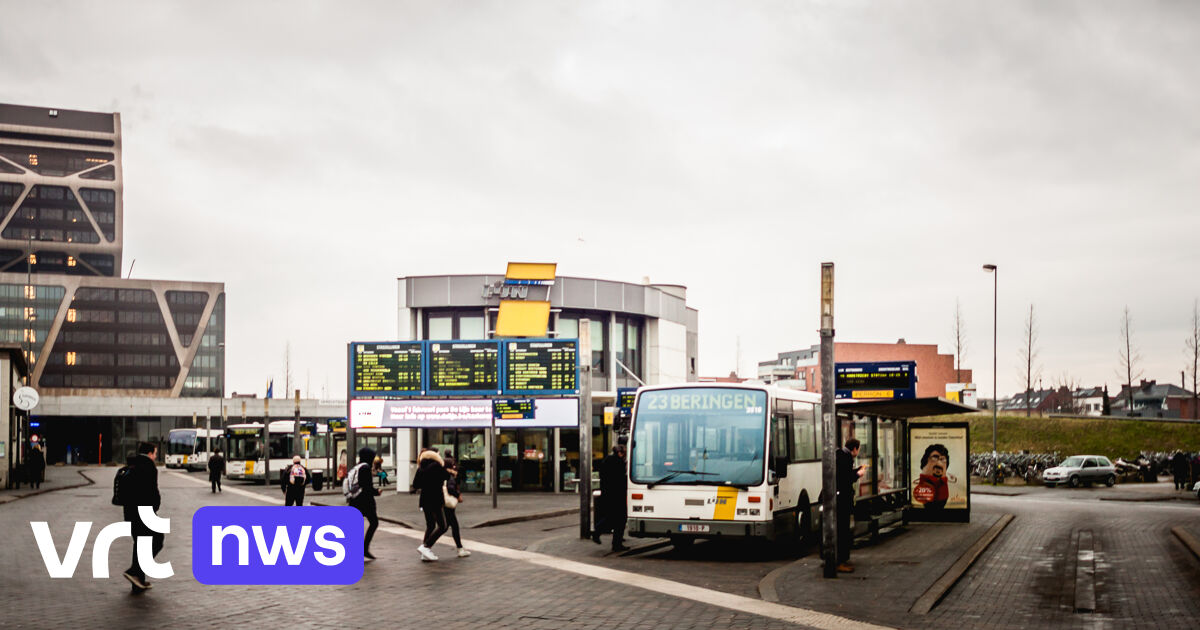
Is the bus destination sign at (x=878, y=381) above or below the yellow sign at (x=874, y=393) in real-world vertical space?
above

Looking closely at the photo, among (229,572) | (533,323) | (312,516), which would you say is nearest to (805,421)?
(229,572)

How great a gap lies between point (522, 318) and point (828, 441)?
26.4 meters

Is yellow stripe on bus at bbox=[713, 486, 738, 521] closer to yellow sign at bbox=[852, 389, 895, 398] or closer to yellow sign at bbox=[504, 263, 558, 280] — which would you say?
yellow sign at bbox=[852, 389, 895, 398]

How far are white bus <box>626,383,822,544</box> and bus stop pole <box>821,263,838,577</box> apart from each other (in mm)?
2597

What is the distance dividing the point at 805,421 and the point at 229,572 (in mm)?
10075

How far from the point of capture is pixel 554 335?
4169 centimetres

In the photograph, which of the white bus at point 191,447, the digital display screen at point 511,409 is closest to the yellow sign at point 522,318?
the digital display screen at point 511,409

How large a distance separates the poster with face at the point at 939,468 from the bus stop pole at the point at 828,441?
1140 cm

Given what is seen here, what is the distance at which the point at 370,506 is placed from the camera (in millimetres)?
17359

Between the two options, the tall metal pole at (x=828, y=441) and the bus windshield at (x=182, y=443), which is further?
the bus windshield at (x=182, y=443)

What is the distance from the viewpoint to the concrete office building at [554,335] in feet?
130

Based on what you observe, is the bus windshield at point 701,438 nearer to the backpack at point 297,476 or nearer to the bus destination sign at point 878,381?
the bus destination sign at point 878,381

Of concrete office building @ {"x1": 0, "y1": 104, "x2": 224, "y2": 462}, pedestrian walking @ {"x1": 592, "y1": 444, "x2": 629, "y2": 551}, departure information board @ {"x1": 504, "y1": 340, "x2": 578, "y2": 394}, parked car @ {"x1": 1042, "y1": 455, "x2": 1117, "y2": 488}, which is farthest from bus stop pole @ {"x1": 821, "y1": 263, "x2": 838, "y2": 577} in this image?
concrete office building @ {"x1": 0, "y1": 104, "x2": 224, "y2": 462}

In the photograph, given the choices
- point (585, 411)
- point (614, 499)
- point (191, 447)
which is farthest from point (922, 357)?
point (614, 499)
